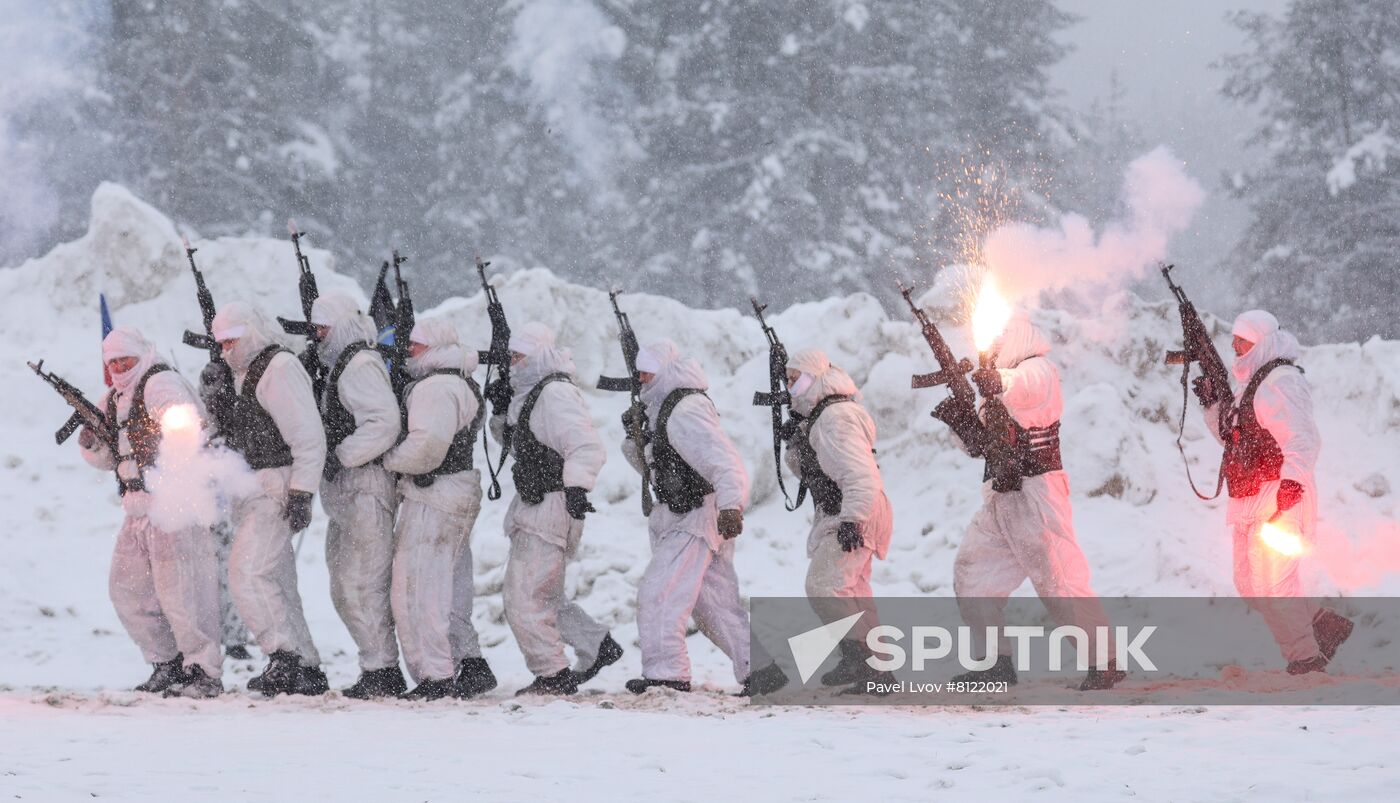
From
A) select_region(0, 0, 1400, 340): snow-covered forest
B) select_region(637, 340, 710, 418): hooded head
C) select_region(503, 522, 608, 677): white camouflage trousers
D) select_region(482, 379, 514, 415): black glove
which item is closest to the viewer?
select_region(503, 522, 608, 677): white camouflage trousers

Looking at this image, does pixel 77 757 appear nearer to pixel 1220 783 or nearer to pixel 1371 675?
pixel 1220 783

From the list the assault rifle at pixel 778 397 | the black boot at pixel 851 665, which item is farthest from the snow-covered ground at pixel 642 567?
the assault rifle at pixel 778 397

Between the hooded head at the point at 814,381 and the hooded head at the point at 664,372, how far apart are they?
1.63ft

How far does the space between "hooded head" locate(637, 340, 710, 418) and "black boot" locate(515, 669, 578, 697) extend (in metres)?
1.43

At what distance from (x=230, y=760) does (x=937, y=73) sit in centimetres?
2254

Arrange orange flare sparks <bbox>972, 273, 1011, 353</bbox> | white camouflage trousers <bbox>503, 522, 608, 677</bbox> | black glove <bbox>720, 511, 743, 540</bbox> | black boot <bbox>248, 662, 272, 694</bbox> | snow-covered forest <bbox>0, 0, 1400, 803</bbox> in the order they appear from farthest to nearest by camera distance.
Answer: orange flare sparks <bbox>972, 273, 1011, 353</bbox>
white camouflage trousers <bbox>503, 522, 608, 677</bbox>
black boot <bbox>248, 662, 272, 694</bbox>
black glove <bbox>720, 511, 743, 540</bbox>
snow-covered forest <bbox>0, 0, 1400, 803</bbox>

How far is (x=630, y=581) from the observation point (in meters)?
10.4

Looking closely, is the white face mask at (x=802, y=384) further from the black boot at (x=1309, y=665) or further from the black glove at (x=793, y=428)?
the black boot at (x=1309, y=665)

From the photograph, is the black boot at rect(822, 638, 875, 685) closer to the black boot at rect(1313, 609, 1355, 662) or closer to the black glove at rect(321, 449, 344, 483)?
the black boot at rect(1313, 609, 1355, 662)

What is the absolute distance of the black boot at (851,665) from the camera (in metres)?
7.41

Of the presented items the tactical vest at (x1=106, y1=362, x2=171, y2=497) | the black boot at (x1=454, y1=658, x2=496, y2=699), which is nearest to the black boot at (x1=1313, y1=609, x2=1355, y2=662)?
the black boot at (x1=454, y1=658, x2=496, y2=699)

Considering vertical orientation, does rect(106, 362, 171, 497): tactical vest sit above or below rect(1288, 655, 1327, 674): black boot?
above

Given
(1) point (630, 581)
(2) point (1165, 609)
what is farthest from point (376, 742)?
(2) point (1165, 609)

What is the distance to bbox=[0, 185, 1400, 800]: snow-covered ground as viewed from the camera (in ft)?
16.2
